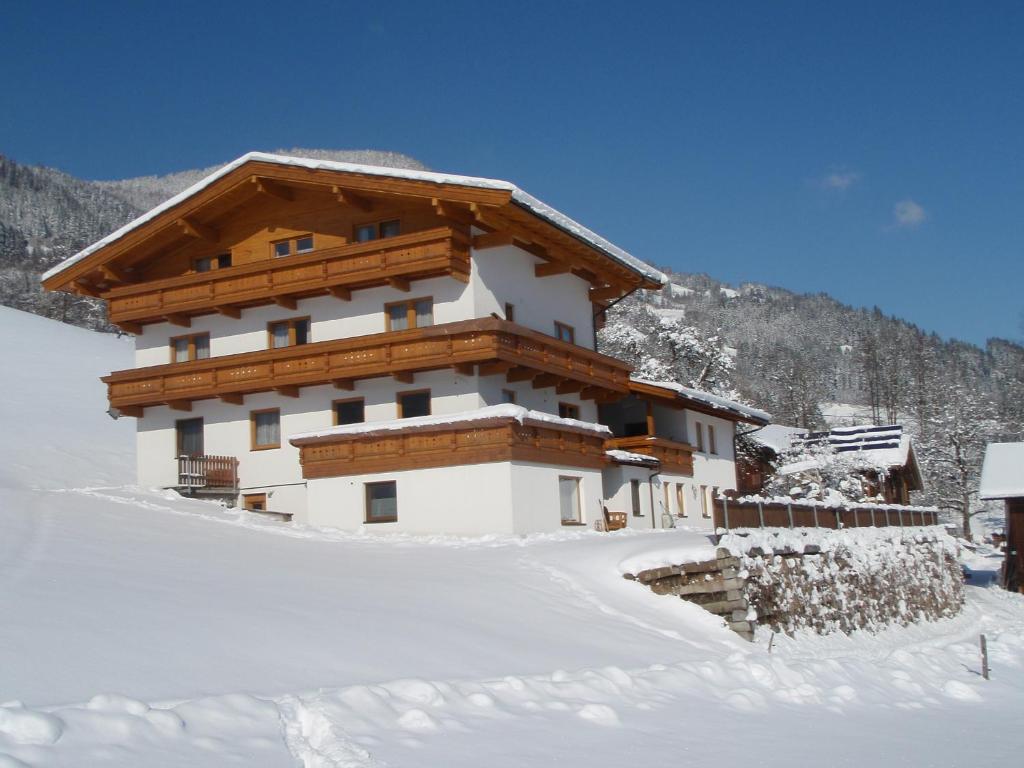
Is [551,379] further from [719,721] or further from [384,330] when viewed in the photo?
[719,721]

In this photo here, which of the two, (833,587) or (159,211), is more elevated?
(159,211)

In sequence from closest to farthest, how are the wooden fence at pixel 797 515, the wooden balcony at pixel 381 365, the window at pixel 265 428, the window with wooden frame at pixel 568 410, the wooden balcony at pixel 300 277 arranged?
the wooden fence at pixel 797 515
the wooden balcony at pixel 381 365
the wooden balcony at pixel 300 277
the window at pixel 265 428
the window with wooden frame at pixel 568 410

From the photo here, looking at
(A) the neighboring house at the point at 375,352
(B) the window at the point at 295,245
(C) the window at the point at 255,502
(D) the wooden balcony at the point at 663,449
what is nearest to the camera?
(A) the neighboring house at the point at 375,352

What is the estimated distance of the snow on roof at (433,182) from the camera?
29344mm

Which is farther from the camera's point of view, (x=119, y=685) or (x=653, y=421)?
(x=653, y=421)

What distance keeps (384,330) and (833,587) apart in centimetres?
1544

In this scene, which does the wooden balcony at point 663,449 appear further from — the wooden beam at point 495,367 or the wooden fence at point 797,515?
the wooden fence at point 797,515

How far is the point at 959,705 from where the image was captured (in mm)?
14586

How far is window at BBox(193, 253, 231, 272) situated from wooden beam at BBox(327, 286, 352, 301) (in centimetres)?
518

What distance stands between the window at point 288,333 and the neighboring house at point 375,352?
6 centimetres

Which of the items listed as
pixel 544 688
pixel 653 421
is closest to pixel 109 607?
pixel 544 688

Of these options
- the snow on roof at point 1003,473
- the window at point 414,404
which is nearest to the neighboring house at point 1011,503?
the snow on roof at point 1003,473

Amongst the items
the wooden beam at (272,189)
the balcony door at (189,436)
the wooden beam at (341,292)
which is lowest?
the balcony door at (189,436)

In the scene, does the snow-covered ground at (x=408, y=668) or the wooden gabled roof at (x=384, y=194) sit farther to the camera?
the wooden gabled roof at (x=384, y=194)
